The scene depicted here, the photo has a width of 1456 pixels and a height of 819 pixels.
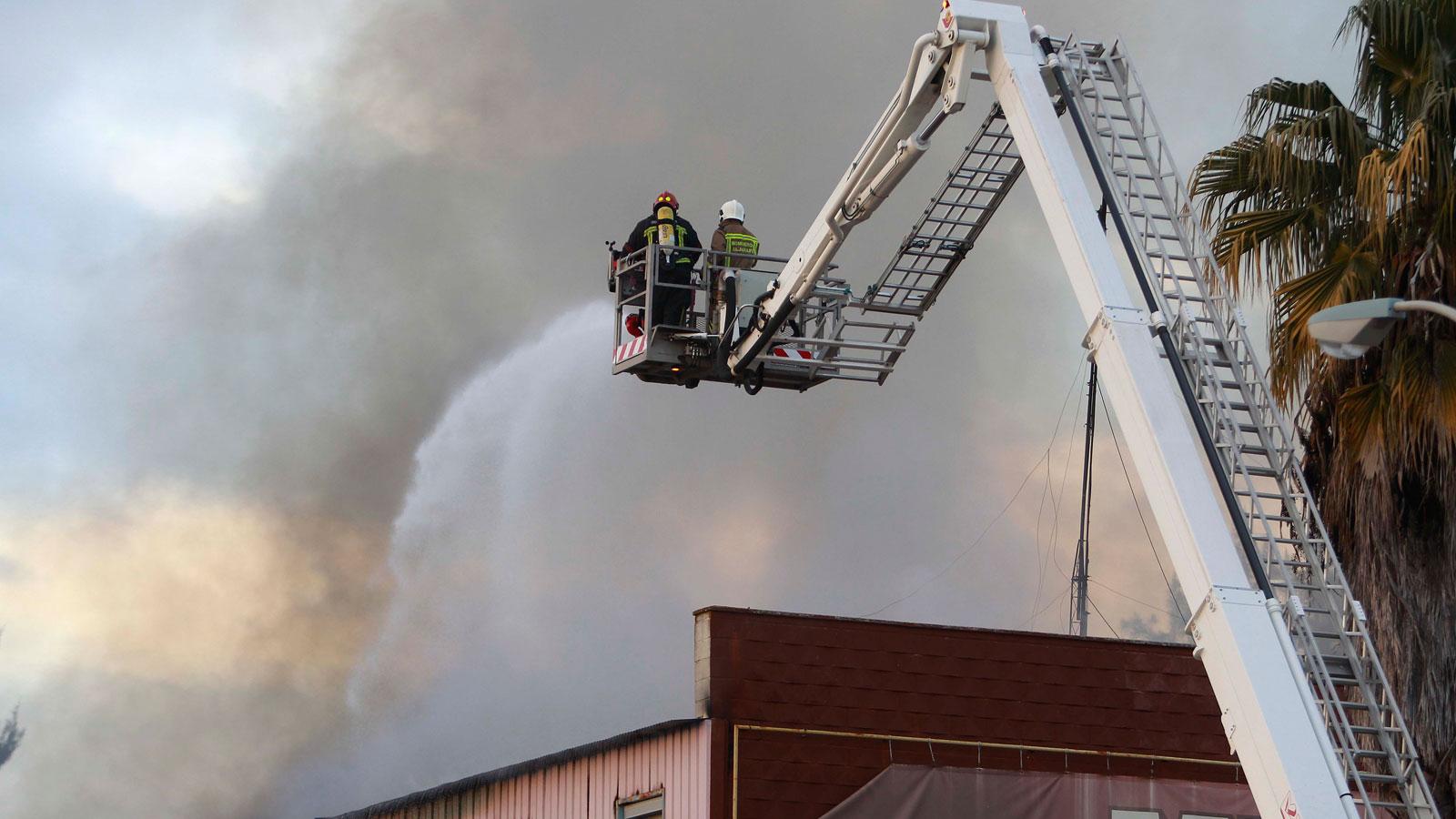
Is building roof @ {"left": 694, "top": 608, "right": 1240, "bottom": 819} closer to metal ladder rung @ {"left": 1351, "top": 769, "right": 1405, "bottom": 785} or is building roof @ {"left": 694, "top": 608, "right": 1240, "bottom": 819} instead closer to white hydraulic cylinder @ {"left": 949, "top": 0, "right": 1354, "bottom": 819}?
white hydraulic cylinder @ {"left": 949, "top": 0, "right": 1354, "bottom": 819}

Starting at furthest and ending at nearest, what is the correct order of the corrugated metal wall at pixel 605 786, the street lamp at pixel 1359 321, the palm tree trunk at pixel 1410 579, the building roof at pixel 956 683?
the building roof at pixel 956 683
the corrugated metal wall at pixel 605 786
the palm tree trunk at pixel 1410 579
the street lamp at pixel 1359 321

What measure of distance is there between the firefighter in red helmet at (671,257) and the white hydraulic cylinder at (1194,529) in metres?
6.76

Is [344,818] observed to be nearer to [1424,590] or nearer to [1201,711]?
[1201,711]

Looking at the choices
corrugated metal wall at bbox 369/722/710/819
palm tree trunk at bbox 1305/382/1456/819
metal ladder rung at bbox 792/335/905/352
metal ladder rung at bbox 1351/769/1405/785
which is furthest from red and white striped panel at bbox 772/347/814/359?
metal ladder rung at bbox 1351/769/1405/785

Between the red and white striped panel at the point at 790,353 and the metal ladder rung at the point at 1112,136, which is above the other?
the red and white striped panel at the point at 790,353

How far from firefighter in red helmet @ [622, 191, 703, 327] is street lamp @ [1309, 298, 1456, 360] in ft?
32.5

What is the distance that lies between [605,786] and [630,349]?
4.74 metres

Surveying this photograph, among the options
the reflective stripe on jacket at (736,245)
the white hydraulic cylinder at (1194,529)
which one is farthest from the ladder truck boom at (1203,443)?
the reflective stripe on jacket at (736,245)

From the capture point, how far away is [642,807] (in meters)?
18.8

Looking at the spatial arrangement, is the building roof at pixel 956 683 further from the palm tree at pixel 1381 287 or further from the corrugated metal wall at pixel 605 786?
the palm tree at pixel 1381 287

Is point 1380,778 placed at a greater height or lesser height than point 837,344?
lesser

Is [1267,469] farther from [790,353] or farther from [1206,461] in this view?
[790,353]

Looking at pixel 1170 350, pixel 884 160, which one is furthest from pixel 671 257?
pixel 1170 350

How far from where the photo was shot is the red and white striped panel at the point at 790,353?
19.8m
